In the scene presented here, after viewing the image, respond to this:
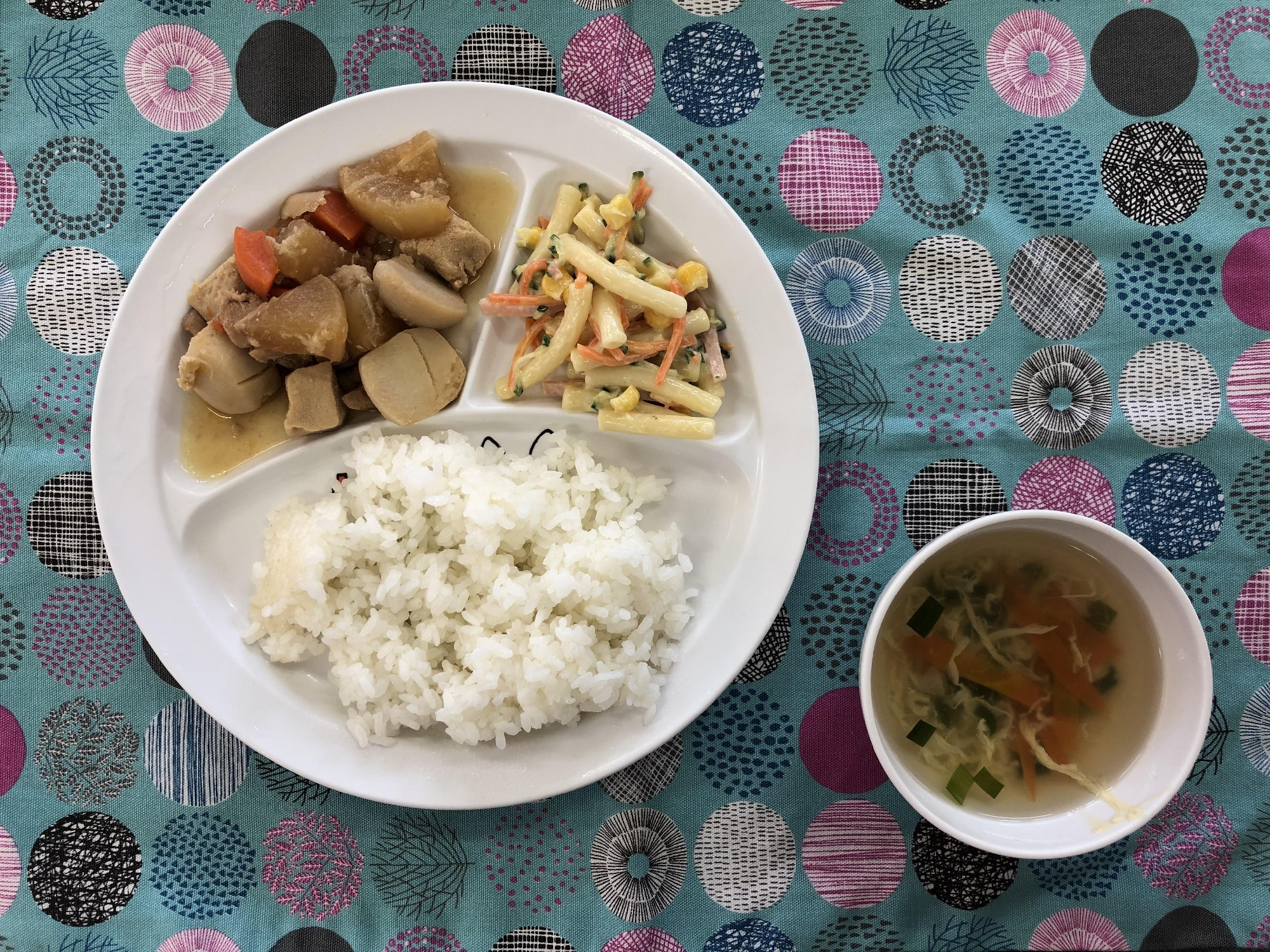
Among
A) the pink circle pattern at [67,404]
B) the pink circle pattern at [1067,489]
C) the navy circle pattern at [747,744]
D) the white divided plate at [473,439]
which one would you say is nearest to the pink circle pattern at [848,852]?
the navy circle pattern at [747,744]

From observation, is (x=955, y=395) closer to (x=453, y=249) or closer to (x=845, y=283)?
(x=845, y=283)

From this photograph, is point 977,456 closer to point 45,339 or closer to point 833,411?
point 833,411

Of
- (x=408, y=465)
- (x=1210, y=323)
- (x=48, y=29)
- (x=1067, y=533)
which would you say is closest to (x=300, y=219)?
(x=408, y=465)

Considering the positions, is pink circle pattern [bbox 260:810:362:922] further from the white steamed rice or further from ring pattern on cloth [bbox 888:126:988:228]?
ring pattern on cloth [bbox 888:126:988:228]

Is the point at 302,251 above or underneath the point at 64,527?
above

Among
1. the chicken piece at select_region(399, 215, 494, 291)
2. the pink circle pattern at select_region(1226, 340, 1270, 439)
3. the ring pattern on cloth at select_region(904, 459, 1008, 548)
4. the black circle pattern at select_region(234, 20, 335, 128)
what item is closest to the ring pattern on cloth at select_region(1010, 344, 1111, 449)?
the ring pattern on cloth at select_region(904, 459, 1008, 548)

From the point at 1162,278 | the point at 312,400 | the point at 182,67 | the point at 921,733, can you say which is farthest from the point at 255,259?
the point at 1162,278
